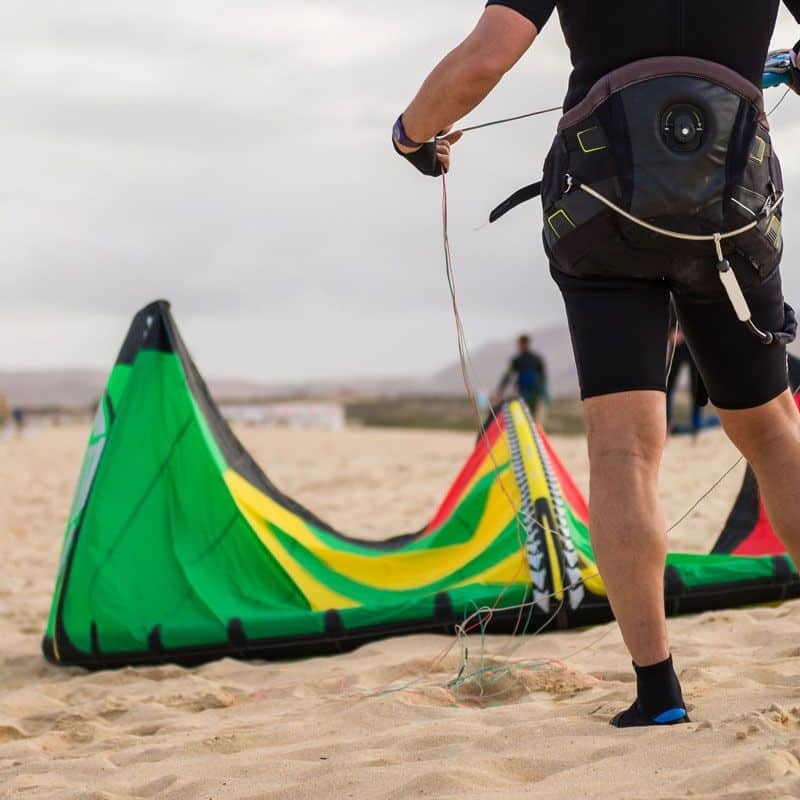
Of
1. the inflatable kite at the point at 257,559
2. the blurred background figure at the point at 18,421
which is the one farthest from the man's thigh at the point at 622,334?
the blurred background figure at the point at 18,421

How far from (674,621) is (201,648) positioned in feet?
5.20

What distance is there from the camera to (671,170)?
2164 millimetres

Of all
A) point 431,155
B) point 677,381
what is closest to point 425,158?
point 431,155

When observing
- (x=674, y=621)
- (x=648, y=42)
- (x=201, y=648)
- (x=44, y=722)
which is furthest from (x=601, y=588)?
(x=648, y=42)

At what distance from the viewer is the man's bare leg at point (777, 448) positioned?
2.43 metres

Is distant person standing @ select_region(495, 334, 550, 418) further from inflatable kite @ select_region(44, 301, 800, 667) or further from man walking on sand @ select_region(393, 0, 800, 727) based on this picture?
man walking on sand @ select_region(393, 0, 800, 727)

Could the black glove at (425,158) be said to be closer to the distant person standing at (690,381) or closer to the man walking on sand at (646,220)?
the man walking on sand at (646,220)

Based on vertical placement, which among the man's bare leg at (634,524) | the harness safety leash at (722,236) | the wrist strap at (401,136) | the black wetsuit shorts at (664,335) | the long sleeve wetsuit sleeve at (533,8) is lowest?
the man's bare leg at (634,524)

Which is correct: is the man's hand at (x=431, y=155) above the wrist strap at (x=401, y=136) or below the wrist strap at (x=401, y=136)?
below

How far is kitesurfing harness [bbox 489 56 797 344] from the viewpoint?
2168 millimetres

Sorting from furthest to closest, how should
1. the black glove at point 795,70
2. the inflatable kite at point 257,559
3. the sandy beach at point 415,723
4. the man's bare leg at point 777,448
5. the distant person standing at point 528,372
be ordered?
the distant person standing at point 528,372, the inflatable kite at point 257,559, the black glove at point 795,70, the man's bare leg at point 777,448, the sandy beach at point 415,723

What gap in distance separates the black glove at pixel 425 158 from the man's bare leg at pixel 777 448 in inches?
31.6

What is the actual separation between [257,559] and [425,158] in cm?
205

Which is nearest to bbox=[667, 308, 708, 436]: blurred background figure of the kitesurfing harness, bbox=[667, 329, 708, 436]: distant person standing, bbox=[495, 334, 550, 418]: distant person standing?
bbox=[667, 329, 708, 436]: distant person standing
